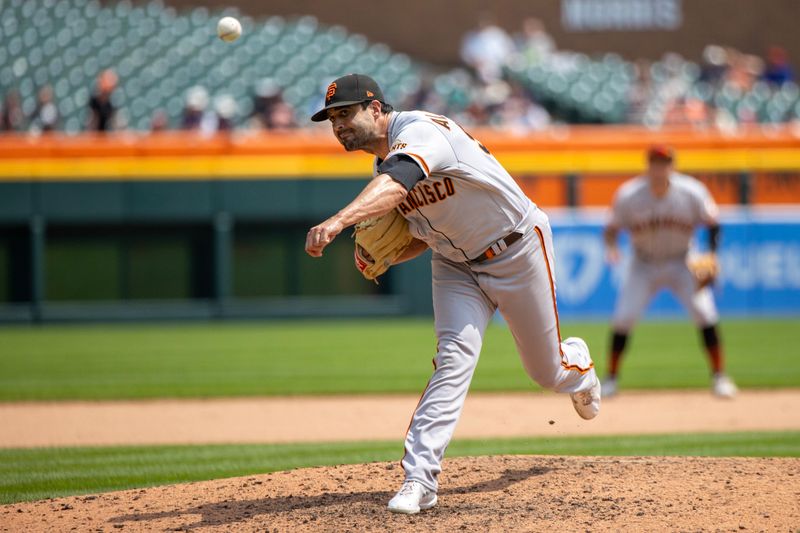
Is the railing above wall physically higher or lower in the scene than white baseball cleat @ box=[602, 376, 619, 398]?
higher

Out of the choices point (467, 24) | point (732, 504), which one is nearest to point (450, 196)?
point (732, 504)

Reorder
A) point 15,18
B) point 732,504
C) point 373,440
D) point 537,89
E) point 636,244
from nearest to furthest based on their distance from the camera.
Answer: point 732,504 → point 373,440 → point 636,244 → point 15,18 → point 537,89

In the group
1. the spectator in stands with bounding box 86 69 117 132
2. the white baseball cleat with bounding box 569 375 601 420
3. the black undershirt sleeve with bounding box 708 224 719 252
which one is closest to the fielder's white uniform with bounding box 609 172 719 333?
the black undershirt sleeve with bounding box 708 224 719 252

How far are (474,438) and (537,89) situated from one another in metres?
13.7

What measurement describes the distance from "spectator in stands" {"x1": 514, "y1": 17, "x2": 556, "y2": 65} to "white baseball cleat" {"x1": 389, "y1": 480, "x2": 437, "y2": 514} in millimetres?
17318

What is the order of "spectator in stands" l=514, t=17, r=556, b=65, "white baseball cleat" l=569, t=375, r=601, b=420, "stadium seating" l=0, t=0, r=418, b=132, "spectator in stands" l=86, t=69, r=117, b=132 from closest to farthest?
"white baseball cleat" l=569, t=375, r=601, b=420, "spectator in stands" l=86, t=69, r=117, b=132, "stadium seating" l=0, t=0, r=418, b=132, "spectator in stands" l=514, t=17, r=556, b=65

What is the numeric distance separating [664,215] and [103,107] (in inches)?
390

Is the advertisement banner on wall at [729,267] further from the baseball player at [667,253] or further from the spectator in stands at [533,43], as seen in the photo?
the baseball player at [667,253]

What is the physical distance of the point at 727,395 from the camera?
8.77 metres

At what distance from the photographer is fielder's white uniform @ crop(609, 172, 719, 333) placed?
8828 millimetres

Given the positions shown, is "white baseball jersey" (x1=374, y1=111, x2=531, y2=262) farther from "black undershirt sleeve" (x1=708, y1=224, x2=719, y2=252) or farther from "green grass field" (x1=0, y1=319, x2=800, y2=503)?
"black undershirt sleeve" (x1=708, y1=224, x2=719, y2=252)

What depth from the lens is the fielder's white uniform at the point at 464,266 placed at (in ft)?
14.3

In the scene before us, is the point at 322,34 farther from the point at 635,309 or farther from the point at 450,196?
the point at 450,196

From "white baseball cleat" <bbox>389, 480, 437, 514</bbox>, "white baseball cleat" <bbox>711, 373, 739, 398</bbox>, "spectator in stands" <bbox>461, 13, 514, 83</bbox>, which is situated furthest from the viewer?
"spectator in stands" <bbox>461, 13, 514, 83</bbox>
